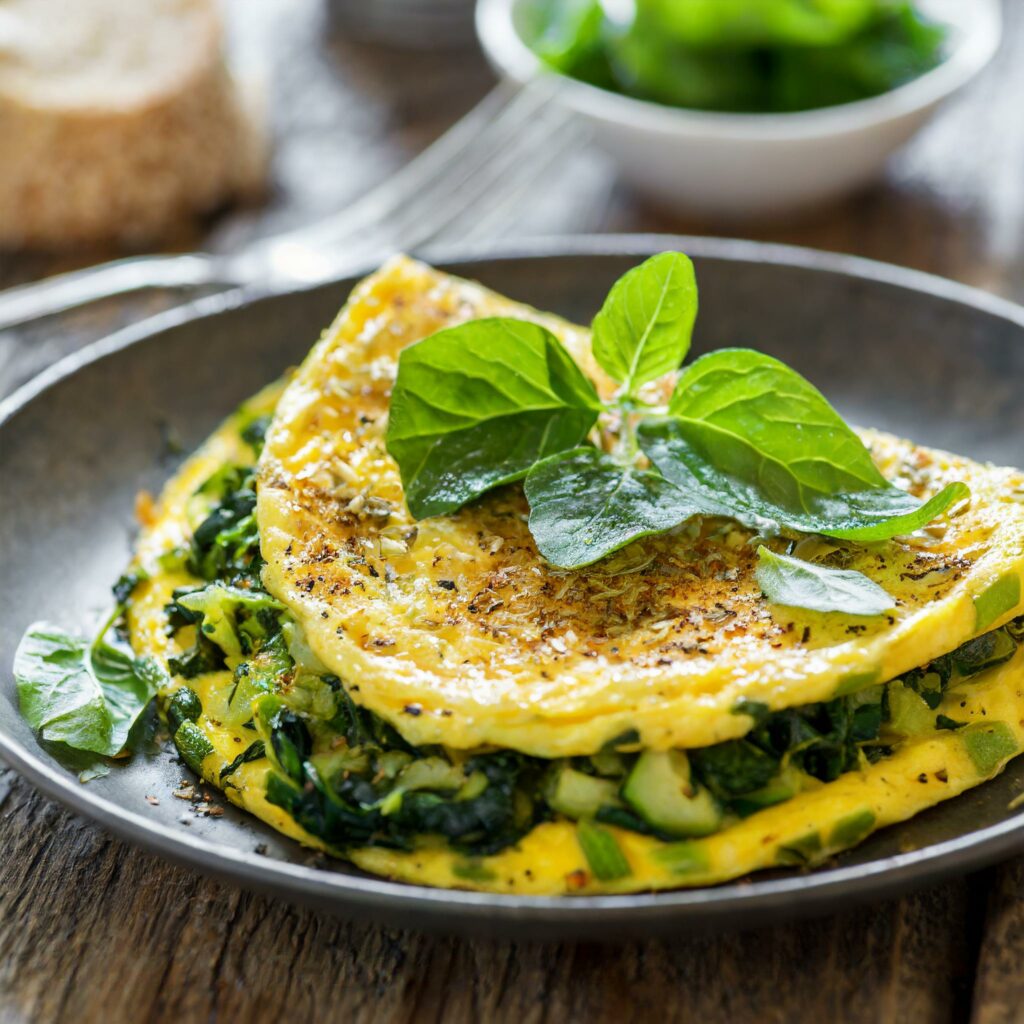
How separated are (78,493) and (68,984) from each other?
1.77 metres

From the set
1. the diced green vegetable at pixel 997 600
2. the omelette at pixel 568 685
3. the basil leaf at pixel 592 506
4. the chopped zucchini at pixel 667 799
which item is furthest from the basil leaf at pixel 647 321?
the chopped zucchini at pixel 667 799

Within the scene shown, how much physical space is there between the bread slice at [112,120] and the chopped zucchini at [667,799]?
17.2ft

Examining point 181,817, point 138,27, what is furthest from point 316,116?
point 181,817

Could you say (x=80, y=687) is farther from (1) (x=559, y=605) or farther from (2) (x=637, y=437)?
(2) (x=637, y=437)

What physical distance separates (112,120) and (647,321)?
168 inches

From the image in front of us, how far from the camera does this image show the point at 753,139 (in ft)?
21.0

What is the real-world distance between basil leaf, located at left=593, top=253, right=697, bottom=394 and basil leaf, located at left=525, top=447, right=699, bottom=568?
1.04ft

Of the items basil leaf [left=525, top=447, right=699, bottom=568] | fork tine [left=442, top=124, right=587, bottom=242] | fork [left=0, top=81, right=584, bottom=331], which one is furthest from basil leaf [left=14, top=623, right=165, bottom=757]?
fork tine [left=442, top=124, right=587, bottom=242]

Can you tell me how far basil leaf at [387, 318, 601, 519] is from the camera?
143 inches

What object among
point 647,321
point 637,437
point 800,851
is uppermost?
point 647,321

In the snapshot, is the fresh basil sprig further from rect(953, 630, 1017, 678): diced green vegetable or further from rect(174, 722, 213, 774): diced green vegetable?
rect(174, 722, 213, 774): diced green vegetable

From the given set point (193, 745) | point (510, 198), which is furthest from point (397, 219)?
point (193, 745)

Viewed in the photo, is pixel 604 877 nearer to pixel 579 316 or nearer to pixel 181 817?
pixel 181 817

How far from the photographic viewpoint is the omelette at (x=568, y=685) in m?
3.04
